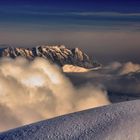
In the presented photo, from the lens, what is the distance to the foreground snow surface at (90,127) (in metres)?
14.3

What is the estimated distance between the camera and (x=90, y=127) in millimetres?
14883

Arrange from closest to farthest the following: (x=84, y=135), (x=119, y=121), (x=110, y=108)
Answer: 1. (x=84, y=135)
2. (x=119, y=121)
3. (x=110, y=108)

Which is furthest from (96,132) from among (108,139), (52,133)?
(52,133)

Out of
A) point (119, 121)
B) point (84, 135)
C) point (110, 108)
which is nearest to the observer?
point (84, 135)

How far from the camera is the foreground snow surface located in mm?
14297

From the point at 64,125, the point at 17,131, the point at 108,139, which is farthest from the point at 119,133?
the point at 17,131

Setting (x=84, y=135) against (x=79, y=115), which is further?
(x=79, y=115)

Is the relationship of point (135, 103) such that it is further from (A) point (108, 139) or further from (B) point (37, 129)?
(B) point (37, 129)

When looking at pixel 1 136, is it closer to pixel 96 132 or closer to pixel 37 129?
pixel 37 129

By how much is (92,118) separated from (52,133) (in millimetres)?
1914

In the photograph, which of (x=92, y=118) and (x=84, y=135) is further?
(x=92, y=118)

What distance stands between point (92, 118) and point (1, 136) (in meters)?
3.36

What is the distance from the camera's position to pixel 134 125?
48.6ft

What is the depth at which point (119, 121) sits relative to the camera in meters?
15.3
